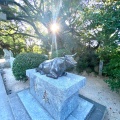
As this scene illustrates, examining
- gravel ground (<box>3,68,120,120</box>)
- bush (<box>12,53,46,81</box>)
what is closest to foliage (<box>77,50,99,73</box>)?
gravel ground (<box>3,68,120,120</box>)

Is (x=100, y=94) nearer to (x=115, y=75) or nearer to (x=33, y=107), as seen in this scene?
(x=115, y=75)

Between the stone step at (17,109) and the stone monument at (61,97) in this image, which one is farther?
the stone step at (17,109)

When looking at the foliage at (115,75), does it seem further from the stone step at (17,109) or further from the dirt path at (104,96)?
the stone step at (17,109)

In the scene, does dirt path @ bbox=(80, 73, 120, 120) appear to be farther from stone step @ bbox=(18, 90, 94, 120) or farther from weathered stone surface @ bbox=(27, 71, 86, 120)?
weathered stone surface @ bbox=(27, 71, 86, 120)

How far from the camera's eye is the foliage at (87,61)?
240 inches

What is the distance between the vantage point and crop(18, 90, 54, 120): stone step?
8.68 feet

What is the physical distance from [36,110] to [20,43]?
13300 mm

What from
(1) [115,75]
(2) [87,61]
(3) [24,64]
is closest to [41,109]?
(3) [24,64]

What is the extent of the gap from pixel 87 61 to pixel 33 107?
13.4 ft

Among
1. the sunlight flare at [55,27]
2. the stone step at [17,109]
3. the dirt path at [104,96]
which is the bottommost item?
the dirt path at [104,96]

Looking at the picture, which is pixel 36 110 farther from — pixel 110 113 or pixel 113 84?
pixel 113 84

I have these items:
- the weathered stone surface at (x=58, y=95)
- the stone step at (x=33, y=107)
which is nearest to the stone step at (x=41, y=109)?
the stone step at (x=33, y=107)

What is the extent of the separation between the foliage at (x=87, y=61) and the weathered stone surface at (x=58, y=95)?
333 centimetres

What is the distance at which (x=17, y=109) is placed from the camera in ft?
9.78
